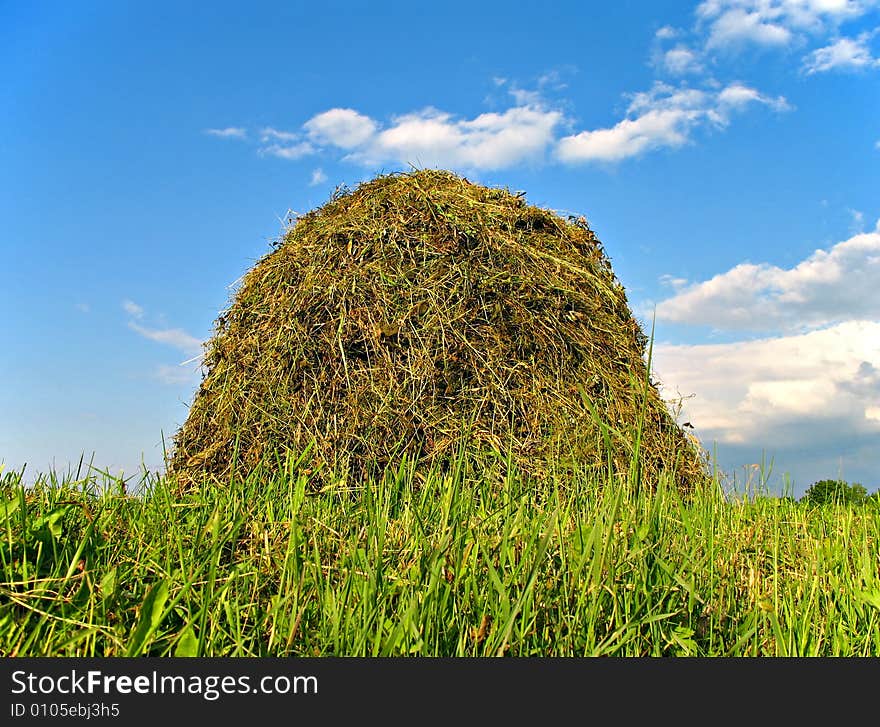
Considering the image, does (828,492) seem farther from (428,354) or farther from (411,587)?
(411,587)

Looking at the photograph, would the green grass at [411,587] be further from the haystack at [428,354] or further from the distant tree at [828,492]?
the distant tree at [828,492]

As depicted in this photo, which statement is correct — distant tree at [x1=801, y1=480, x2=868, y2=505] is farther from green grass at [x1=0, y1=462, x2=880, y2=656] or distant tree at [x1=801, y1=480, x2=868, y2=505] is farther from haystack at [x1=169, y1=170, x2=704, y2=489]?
A: green grass at [x1=0, y1=462, x2=880, y2=656]

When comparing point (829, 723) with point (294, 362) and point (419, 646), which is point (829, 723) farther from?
point (294, 362)

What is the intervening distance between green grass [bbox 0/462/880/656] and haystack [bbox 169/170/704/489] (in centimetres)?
132

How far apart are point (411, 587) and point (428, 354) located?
281 cm

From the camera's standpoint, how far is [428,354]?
17.6 ft

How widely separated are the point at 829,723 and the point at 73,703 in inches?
99.2

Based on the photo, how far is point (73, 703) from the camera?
240cm

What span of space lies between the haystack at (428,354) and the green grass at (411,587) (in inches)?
52.1

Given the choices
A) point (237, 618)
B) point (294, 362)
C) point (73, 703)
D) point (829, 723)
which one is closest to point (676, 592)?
point (829, 723)

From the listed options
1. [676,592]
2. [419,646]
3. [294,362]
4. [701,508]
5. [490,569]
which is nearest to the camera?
[419,646]

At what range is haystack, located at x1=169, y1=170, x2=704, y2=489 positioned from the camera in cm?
527

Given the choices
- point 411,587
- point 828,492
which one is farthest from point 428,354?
point 828,492

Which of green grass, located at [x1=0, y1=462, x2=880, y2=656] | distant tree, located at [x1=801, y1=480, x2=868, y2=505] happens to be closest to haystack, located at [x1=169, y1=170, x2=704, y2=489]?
green grass, located at [x1=0, y1=462, x2=880, y2=656]
